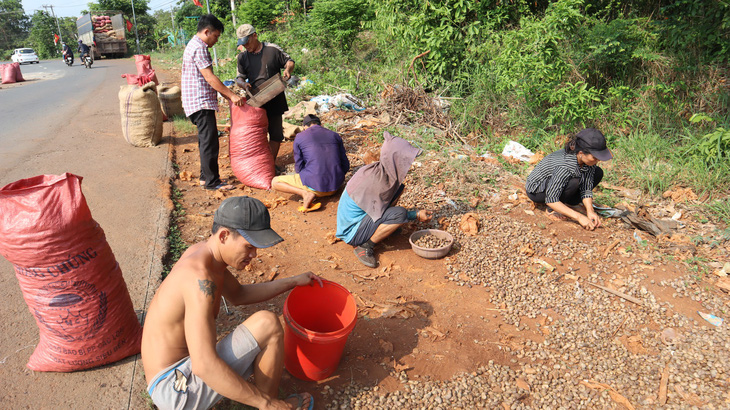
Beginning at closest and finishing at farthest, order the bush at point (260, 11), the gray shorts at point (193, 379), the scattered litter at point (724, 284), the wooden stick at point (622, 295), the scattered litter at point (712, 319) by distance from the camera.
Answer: the gray shorts at point (193, 379), the scattered litter at point (712, 319), the wooden stick at point (622, 295), the scattered litter at point (724, 284), the bush at point (260, 11)

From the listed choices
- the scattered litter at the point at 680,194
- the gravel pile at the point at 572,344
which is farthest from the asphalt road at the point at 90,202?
the scattered litter at the point at 680,194

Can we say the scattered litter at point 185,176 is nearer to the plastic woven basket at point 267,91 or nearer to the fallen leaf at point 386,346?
the plastic woven basket at point 267,91

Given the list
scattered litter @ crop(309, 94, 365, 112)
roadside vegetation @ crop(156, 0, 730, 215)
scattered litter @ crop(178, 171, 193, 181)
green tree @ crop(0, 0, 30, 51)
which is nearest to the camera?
roadside vegetation @ crop(156, 0, 730, 215)

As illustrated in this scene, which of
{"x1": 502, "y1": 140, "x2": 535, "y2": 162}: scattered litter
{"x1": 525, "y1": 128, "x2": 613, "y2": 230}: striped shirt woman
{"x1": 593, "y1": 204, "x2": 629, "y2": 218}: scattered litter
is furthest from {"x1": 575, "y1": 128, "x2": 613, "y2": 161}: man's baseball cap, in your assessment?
{"x1": 502, "y1": 140, "x2": 535, "y2": 162}: scattered litter

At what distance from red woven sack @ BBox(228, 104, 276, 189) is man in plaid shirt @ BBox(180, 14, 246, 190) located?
188 millimetres

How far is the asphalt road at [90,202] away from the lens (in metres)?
2.29

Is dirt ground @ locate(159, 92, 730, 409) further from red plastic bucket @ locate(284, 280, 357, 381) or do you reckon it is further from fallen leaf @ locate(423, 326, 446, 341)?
red plastic bucket @ locate(284, 280, 357, 381)

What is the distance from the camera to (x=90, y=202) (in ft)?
14.6

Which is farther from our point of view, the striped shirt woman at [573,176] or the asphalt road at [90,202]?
the striped shirt woman at [573,176]

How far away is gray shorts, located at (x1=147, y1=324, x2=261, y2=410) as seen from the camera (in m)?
1.92

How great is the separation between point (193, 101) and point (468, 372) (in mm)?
4026

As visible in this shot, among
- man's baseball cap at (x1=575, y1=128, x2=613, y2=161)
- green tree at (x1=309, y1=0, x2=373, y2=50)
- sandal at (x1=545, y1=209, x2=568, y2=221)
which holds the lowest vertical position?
sandal at (x1=545, y1=209, x2=568, y2=221)

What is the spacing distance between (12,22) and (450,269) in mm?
66432

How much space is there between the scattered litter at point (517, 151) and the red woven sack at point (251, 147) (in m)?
3.17
